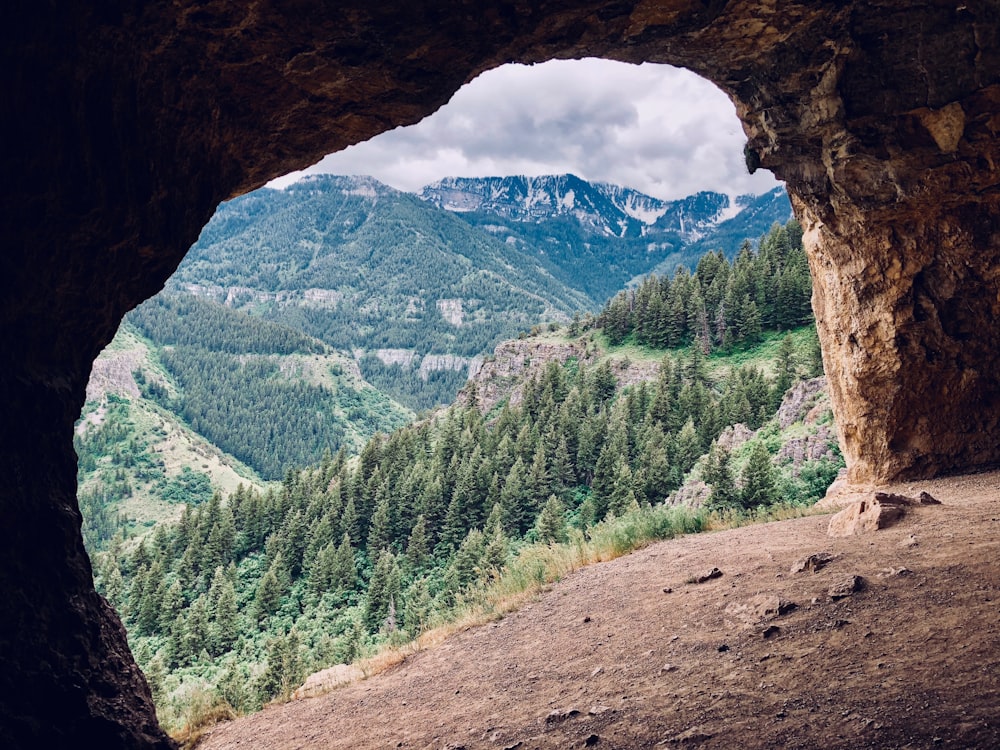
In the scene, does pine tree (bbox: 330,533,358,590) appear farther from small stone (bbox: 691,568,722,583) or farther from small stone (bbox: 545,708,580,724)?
small stone (bbox: 545,708,580,724)

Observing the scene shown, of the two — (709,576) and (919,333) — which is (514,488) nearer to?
(919,333)

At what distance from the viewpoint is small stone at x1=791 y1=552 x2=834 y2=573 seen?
640 cm

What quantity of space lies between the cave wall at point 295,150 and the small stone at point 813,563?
5.61 m

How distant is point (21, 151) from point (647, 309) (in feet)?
→ 220

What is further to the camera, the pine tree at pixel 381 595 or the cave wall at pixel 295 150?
the pine tree at pixel 381 595

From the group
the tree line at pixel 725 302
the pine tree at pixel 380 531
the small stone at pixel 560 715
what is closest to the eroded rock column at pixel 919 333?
the small stone at pixel 560 715

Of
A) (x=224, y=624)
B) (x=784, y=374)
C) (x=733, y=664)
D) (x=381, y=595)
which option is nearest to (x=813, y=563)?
(x=733, y=664)

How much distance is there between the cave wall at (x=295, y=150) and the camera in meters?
4.21

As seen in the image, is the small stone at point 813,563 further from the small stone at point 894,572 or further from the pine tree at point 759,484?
the pine tree at point 759,484

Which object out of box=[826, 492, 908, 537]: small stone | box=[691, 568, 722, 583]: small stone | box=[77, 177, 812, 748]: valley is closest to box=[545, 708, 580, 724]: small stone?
box=[691, 568, 722, 583]: small stone

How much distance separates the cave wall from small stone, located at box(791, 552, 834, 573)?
561cm

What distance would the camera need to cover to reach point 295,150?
6.76m

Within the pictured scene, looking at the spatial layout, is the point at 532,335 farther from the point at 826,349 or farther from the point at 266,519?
the point at 826,349

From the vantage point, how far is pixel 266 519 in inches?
2280
